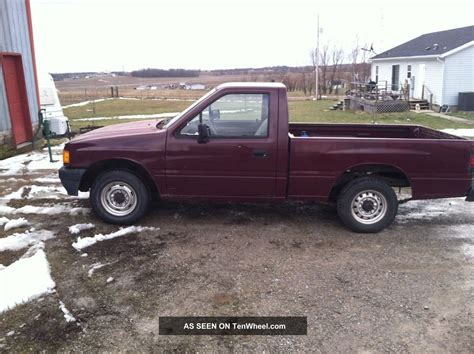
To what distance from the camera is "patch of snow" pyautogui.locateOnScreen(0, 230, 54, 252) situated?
199 inches

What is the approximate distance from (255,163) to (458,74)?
22.3 m

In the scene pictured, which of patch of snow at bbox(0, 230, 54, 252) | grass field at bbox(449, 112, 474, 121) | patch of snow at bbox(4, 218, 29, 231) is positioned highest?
patch of snow at bbox(4, 218, 29, 231)

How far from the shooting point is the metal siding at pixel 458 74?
23.4 meters

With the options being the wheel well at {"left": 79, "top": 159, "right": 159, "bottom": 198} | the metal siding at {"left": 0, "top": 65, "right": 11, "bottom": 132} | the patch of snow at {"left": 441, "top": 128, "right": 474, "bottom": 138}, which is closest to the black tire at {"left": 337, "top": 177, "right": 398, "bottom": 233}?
→ the wheel well at {"left": 79, "top": 159, "right": 159, "bottom": 198}

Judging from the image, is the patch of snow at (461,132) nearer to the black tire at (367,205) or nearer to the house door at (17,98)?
the black tire at (367,205)

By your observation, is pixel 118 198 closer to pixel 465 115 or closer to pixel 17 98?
pixel 17 98

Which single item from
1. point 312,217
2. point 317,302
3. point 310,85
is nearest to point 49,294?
point 317,302

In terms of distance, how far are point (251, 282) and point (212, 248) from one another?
92 centimetres

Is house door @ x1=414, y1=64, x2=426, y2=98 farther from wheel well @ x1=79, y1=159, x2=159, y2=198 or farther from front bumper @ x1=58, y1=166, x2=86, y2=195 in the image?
front bumper @ x1=58, y1=166, x2=86, y2=195

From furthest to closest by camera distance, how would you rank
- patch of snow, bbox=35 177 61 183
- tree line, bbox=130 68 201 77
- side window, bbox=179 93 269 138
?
tree line, bbox=130 68 201 77
patch of snow, bbox=35 177 61 183
side window, bbox=179 93 269 138

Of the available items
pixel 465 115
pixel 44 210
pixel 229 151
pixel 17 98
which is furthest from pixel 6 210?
pixel 465 115

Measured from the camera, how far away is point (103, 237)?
5309mm

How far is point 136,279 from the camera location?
436 centimetres

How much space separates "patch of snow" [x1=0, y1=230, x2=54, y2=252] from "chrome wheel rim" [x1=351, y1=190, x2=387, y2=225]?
387 cm
